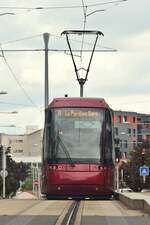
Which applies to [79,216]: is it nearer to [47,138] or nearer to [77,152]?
[77,152]

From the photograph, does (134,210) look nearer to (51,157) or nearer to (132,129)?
(51,157)

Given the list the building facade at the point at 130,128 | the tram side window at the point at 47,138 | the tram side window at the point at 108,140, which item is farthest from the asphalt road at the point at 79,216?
the building facade at the point at 130,128

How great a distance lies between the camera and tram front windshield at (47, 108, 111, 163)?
29062 mm

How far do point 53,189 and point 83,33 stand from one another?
809cm

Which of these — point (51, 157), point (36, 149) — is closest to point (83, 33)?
point (51, 157)

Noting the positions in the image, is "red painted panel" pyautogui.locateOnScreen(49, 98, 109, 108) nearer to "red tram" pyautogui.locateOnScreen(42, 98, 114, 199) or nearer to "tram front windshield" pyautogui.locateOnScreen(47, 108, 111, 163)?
"red tram" pyautogui.locateOnScreen(42, 98, 114, 199)

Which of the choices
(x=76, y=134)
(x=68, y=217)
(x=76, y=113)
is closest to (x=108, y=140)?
(x=76, y=134)

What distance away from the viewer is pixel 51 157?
29.0 m

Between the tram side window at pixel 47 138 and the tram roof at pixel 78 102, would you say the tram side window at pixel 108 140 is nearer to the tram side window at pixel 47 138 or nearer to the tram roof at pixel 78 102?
the tram roof at pixel 78 102

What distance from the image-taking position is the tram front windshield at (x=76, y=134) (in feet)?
95.3

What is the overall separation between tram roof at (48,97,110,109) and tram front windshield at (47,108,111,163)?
279mm

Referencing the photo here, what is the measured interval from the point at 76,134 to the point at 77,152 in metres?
0.75

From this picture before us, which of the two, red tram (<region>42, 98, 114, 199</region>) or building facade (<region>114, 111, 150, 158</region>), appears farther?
building facade (<region>114, 111, 150, 158</region>)

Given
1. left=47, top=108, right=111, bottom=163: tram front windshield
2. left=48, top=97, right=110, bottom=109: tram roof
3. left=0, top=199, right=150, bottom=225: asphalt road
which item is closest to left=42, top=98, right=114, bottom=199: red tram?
left=47, top=108, right=111, bottom=163: tram front windshield
